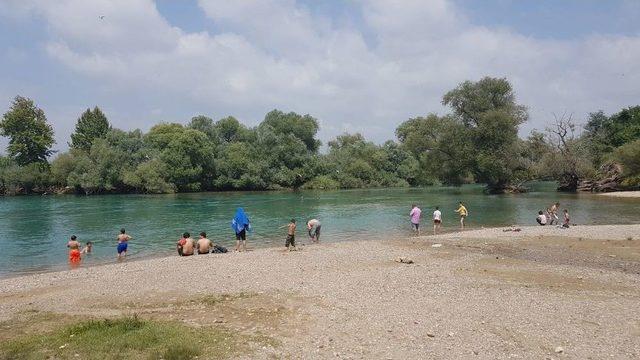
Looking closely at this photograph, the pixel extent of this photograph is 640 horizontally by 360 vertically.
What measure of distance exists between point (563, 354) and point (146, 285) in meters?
13.8

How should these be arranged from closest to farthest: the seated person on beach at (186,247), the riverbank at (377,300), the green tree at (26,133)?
the riverbank at (377,300)
the seated person on beach at (186,247)
the green tree at (26,133)

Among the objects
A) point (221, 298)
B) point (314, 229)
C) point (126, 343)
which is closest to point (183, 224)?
point (314, 229)

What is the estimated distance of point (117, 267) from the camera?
2303cm

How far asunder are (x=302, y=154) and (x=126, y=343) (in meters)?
110

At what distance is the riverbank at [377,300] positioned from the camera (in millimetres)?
11102

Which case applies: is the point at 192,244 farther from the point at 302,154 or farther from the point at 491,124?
the point at 302,154

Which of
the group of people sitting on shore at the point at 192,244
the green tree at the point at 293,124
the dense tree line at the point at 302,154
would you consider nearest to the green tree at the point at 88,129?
the dense tree line at the point at 302,154

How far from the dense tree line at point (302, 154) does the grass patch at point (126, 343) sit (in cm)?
7703

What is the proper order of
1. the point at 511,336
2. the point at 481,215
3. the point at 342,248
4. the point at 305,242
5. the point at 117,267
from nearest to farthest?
the point at 511,336, the point at 117,267, the point at 342,248, the point at 305,242, the point at 481,215

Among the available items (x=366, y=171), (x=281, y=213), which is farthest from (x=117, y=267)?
(x=366, y=171)

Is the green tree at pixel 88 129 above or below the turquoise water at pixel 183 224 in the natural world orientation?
above

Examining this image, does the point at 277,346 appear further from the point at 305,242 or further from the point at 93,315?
the point at 305,242

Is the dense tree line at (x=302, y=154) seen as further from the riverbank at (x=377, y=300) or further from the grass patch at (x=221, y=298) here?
the grass patch at (x=221, y=298)

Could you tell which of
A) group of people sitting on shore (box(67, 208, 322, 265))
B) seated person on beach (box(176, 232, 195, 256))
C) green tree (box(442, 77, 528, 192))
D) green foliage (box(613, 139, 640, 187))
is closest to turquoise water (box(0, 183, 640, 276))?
group of people sitting on shore (box(67, 208, 322, 265))
